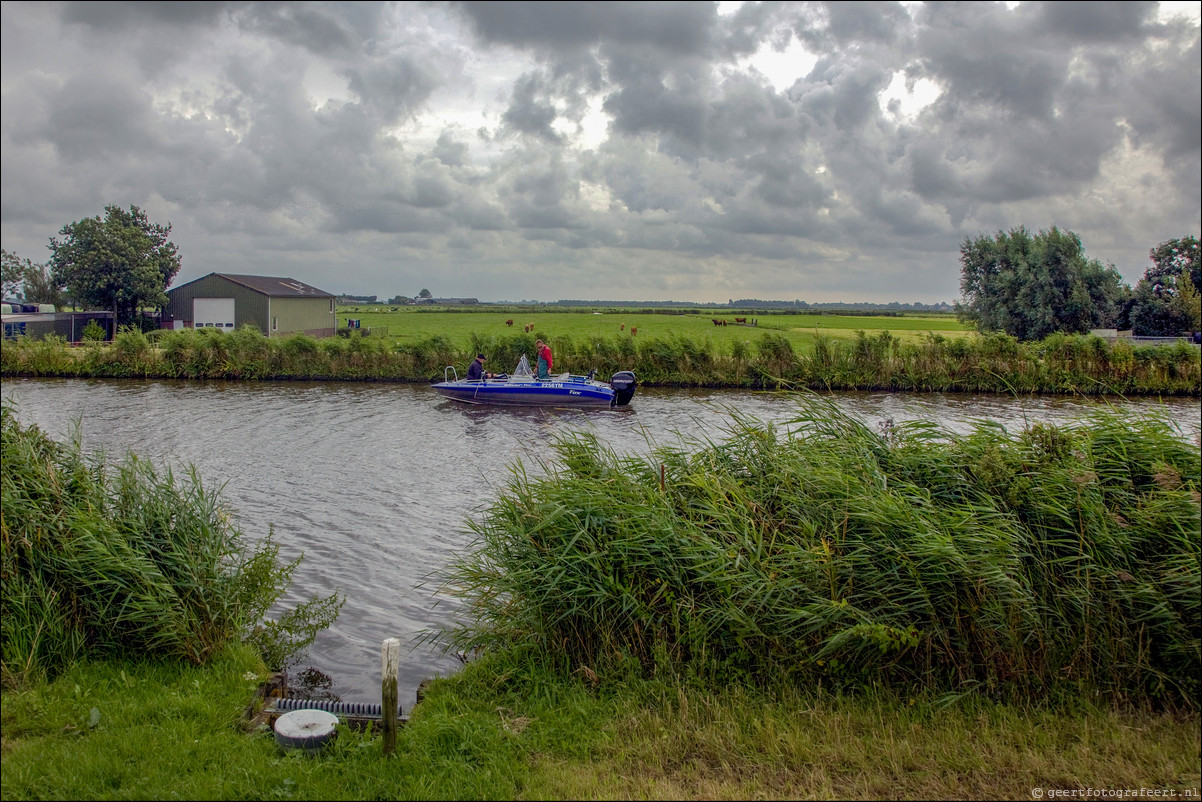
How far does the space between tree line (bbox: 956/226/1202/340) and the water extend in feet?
52.5

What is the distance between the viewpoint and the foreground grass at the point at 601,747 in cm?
446

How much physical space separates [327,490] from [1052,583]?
39.7ft

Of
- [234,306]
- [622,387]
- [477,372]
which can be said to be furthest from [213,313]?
[622,387]

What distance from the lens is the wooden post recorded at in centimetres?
485

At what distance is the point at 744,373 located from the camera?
3356 centimetres

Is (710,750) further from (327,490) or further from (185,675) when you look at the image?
(327,490)

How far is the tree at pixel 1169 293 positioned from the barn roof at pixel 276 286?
50726mm

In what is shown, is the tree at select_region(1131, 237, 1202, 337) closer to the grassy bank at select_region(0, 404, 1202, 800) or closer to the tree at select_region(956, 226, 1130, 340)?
the tree at select_region(956, 226, 1130, 340)

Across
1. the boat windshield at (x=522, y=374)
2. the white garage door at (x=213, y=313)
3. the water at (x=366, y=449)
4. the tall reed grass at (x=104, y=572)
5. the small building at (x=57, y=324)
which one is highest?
the white garage door at (x=213, y=313)

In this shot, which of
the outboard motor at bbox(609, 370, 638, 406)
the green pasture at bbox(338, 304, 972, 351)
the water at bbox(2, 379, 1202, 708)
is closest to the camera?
the water at bbox(2, 379, 1202, 708)

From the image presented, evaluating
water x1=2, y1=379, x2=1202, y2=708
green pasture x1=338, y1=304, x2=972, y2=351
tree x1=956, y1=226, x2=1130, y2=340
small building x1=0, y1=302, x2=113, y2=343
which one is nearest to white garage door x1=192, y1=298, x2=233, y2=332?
small building x1=0, y1=302, x2=113, y2=343

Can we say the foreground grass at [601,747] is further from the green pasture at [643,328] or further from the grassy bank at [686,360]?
the green pasture at [643,328]

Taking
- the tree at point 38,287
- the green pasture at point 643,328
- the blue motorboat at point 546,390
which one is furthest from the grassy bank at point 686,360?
the tree at point 38,287

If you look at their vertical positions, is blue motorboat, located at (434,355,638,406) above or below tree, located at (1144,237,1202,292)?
below
